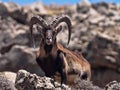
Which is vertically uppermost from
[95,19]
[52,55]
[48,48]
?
[48,48]

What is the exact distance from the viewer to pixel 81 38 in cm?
4891

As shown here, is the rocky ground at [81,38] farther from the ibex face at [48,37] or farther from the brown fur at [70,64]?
the ibex face at [48,37]

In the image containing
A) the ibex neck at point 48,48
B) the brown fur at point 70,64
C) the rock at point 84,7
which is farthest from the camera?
the rock at point 84,7

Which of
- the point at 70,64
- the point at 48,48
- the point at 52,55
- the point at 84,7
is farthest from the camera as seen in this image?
the point at 84,7

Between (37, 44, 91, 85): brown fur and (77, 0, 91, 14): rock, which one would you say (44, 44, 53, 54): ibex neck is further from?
(77, 0, 91, 14): rock

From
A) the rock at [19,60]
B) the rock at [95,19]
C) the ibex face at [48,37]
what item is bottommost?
the rock at [19,60]

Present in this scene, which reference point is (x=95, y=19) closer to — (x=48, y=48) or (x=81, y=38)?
(x=81, y=38)

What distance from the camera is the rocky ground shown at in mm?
46594

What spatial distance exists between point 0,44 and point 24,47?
93.3 inches

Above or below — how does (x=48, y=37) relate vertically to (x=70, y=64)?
above

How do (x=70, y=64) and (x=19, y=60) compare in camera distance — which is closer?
(x=70, y=64)

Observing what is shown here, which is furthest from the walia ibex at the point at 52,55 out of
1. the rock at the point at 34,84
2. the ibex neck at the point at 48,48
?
the rock at the point at 34,84

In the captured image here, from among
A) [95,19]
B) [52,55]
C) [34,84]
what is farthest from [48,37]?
[95,19]

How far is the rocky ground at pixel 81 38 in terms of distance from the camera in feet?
153
